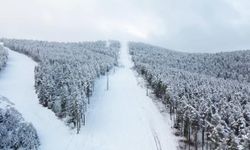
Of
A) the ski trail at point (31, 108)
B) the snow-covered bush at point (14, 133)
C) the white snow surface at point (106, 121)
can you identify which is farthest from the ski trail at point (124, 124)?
the snow-covered bush at point (14, 133)

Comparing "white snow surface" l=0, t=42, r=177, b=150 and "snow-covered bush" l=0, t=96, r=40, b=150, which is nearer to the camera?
"snow-covered bush" l=0, t=96, r=40, b=150

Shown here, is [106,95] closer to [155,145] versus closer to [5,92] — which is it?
[5,92]

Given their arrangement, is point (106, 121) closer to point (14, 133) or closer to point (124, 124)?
point (124, 124)

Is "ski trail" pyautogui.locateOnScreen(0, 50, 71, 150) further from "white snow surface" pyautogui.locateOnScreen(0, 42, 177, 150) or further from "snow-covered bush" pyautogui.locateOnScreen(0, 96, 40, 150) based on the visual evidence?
"snow-covered bush" pyautogui.locateOnScreen(0, 96, 40, 150)

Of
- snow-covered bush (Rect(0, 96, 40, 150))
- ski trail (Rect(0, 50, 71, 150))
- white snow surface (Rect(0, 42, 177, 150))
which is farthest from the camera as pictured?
ski trail (Rect(0, 50, 71, 150))

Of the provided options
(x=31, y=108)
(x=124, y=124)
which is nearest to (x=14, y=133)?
(x=31, y=108)

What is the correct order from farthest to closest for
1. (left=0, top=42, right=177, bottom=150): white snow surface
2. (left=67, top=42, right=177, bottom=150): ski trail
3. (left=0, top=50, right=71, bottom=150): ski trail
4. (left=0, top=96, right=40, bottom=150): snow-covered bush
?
(left=0, top=50, right=71, bottom=150): ski trail, (left=67, top=42, right=177, bottom=150): ski trail, (left=0, top=42, right=177, bottom=150): white snow surface, (left=0, top=96, right=40, bottom=150): snow-covered bush

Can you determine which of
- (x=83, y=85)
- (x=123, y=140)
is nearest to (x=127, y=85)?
(x=83, y=85)

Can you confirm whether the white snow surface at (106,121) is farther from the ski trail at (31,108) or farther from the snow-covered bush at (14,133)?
the snow-covered bush at (14,133)

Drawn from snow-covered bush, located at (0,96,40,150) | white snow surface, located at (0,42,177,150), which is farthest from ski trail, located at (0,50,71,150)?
snow-covered bush, located at (0,96,40,150)
